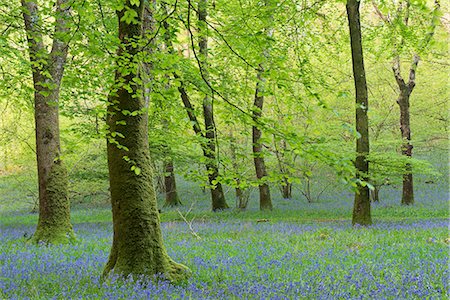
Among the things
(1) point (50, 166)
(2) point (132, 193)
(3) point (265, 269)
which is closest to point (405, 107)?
(1) point (50, 166)

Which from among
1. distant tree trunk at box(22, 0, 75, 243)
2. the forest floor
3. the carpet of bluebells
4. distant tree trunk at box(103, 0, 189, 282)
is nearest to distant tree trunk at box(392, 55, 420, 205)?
the forest floor

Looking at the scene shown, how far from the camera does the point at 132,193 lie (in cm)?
549

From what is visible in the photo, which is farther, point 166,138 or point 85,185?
point 85,185

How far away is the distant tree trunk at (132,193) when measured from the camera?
17.8 ft

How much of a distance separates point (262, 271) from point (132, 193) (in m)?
2.10

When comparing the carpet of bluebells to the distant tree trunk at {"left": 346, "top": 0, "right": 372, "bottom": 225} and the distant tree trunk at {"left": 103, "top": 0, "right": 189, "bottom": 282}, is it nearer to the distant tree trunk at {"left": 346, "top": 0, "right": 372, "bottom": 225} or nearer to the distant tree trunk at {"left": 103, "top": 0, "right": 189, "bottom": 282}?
the distant tree trunk at {"left": 103, "top": 0, "right": 189, "bottom": 282}

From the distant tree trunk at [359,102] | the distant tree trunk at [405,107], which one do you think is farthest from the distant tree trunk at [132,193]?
the distant tree trunk at [405,107]

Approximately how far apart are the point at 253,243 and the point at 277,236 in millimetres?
1298

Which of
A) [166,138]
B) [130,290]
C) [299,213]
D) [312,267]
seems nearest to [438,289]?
[312,267]

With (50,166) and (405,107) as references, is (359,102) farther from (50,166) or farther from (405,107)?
(405,107)

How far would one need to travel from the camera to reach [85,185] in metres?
32.7

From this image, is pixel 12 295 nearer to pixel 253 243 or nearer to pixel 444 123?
pixel 253 243

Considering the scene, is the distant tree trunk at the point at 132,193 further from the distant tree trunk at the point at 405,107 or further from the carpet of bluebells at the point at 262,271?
the distant tree trunk at the point at 405,107

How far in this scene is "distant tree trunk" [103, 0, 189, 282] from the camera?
17.8 ft
